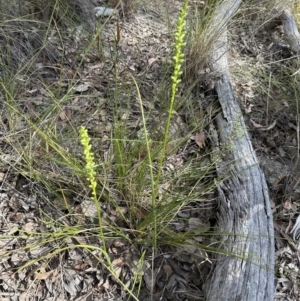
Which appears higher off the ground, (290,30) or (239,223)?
(290,30)

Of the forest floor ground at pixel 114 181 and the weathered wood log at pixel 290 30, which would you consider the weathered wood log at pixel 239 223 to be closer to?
the forest floor ground at pixel 114 181

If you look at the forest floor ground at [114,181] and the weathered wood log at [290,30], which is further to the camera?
the weathered wood log at [290,30]

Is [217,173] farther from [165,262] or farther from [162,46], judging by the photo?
[162,46]

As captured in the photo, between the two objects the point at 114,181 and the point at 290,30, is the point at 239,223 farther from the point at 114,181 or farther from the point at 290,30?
the point at 290,30

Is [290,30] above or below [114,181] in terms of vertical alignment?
above

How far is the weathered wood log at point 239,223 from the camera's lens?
1823 millimetres

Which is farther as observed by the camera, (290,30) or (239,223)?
(290,30)

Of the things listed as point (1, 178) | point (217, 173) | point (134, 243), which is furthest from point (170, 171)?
A: point (1, 178)

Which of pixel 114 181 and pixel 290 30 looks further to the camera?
pixel 290 30

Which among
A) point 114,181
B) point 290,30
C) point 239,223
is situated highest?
point 290,30

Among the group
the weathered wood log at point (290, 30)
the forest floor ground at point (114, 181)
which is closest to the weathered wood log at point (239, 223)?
the forest floor ground at point (114, 181)

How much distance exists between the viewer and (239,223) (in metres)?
2.05

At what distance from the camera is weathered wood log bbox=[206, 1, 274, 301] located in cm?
182

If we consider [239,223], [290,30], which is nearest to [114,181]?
[239,223]
